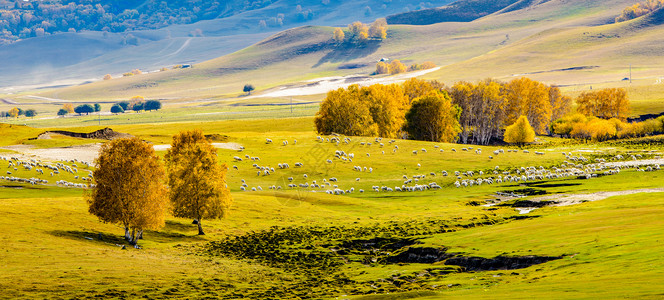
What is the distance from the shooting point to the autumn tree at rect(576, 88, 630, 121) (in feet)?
586

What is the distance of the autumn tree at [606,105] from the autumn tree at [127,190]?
162333mm

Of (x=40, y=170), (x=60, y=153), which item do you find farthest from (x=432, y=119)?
(x=40, y=170)

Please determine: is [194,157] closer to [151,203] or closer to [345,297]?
[151,203]

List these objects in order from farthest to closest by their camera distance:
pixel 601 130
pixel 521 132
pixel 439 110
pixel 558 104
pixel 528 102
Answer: pixel 558 104, pixel 528 102, pixel 601 130, pixel 521 132, pixel 439 110

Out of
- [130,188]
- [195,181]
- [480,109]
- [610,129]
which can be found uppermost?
[480,109]

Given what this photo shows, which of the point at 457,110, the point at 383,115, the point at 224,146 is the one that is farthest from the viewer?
the point at 457,110

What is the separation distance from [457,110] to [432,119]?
13.4 meters

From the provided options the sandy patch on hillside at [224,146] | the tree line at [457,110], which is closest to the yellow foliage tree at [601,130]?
the tree line at [457,110]

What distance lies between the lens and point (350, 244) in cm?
5381

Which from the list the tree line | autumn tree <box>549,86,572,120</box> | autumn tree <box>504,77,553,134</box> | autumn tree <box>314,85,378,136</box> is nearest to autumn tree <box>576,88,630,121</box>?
the tree line

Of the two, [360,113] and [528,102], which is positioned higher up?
[528,102]

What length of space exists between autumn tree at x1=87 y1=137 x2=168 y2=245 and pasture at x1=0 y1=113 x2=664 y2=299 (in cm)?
203

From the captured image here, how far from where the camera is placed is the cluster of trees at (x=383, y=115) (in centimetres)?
14138

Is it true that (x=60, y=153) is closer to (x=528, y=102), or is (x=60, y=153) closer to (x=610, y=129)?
(x=528, y=102)
